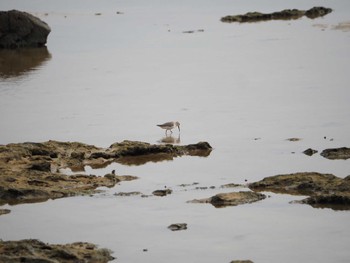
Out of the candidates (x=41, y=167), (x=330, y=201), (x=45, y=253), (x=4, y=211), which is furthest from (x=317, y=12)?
(x=45, y=253)

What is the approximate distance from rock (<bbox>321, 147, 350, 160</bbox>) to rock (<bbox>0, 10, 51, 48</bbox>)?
84.8ft

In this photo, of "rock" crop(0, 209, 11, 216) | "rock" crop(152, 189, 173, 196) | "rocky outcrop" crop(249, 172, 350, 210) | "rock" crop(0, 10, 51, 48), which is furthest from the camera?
"rock" crop(0, 10, 51, 48)

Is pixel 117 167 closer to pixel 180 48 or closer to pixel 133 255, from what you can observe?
pixel 133 255

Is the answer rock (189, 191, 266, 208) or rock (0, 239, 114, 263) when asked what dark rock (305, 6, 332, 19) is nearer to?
rock (189, 191, 266, 208)

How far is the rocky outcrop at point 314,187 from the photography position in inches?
651

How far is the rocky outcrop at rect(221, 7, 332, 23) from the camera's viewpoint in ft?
188

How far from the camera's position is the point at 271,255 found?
14242 millimetres

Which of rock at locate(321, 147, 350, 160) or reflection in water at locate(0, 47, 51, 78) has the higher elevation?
reflection in water at locate(0, 47, 51, 78)

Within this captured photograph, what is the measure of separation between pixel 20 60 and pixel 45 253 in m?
27.8

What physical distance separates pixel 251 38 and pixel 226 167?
27006mm

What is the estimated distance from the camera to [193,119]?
25719 mm

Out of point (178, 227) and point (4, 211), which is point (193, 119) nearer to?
point (4, 211)

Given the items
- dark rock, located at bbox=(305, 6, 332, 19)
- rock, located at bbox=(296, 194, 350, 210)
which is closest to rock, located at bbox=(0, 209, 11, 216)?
rock, located at bbox=(296, 194, 350, 210)

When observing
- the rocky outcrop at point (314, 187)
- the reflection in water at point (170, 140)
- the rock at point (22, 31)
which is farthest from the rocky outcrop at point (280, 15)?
the rocky outcrop at point (314, 187)
